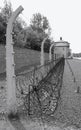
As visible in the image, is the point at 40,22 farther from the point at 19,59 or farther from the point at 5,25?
the point at 19,59

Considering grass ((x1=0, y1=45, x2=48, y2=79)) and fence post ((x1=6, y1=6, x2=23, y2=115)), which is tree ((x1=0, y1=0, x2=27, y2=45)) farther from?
fence post ((x1=6, y1=6, x2=23, y2=115))

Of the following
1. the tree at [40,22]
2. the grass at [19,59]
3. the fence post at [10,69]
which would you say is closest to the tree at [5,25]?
the grass at [19,59]

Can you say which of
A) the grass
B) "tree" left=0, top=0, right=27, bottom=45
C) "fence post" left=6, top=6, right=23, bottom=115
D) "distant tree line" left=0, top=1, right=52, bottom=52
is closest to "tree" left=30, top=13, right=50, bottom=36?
"distant tree line" left=0, top=1, right=52, bottom=52

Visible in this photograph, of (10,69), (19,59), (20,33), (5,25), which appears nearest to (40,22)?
(20,33)

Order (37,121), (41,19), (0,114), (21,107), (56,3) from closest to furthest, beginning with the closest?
(37,121)
(0,114)
(21,107)
(56,3)
(41,19)

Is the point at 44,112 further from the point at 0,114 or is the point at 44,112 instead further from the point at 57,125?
the point at 0,114

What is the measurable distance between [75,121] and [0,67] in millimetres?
5556

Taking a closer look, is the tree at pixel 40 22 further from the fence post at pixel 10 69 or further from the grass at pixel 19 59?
the fence post at pixel 10 69

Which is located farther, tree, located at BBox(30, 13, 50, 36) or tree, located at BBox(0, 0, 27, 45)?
tree, located at BBox(30, 13, 50, 36)

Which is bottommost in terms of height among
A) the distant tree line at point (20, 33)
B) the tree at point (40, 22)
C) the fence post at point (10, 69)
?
the fence post at point (10, 69)

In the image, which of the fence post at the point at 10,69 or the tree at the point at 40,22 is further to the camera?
the tree at the point at 40,22

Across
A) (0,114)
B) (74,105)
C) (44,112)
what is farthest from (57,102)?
(0,114)

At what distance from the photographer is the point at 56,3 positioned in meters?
5.87

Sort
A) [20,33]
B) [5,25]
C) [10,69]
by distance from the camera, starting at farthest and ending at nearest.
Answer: [20,33] < [5,25] < [10,69]
